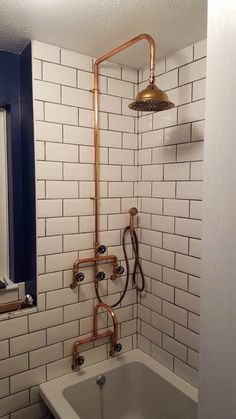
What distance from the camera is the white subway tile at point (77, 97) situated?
150cm

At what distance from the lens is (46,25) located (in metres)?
1.26

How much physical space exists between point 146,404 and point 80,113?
5.66 ft

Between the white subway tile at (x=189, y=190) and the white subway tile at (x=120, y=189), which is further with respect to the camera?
the white subway tile at (x=120, y=189)

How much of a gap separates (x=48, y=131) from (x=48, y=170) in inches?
7.8

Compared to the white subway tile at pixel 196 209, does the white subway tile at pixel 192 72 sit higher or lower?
higher

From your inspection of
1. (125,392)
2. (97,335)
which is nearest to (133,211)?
(97,335)

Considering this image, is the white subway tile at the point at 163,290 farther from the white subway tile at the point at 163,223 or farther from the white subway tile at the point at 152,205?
the white subway tile at the point at 152,205

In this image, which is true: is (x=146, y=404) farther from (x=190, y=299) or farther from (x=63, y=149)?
(x=63, y=149)

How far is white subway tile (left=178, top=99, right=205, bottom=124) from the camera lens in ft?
4.56

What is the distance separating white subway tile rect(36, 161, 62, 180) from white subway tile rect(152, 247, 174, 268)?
0.70 m

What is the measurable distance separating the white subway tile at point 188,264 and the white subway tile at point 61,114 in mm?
923

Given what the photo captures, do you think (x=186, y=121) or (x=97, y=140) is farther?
(x=97, y=140)

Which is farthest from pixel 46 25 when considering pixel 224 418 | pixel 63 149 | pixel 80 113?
pixel 224 418

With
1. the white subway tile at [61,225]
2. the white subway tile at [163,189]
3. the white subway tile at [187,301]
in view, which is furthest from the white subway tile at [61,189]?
the white subway tile at [187,301]
